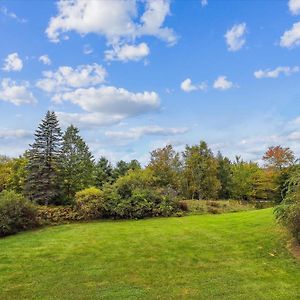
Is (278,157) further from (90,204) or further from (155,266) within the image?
(155,266)

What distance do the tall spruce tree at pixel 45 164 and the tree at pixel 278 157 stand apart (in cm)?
2752

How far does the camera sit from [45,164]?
29.8m

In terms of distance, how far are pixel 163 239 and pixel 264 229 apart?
3.88m

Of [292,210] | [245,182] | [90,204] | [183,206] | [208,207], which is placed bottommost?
[208,207]

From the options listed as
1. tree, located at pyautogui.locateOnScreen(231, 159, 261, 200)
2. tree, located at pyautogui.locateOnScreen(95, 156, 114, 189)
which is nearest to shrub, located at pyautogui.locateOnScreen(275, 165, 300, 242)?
tree, located at pyautogui.locateOnScreen(95, 156, 114, 189)

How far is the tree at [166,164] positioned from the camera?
39.7m

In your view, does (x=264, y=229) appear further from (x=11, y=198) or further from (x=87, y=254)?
(x=11, y=198)

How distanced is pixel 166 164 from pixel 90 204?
61.0 feet

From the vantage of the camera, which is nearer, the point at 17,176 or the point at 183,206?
the point at 183,206

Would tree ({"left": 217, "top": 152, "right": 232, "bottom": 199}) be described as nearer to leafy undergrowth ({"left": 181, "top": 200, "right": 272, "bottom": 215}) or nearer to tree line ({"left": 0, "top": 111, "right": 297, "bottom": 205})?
tree line ({"left": 0, "top": 111, "right": 297, "bottom": 205})

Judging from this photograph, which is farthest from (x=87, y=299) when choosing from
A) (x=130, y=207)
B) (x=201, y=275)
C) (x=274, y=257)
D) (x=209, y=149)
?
(x=209, y=149)

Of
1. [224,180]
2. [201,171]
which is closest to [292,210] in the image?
[201,171]

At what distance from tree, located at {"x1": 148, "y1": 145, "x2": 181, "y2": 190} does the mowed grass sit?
2430cm

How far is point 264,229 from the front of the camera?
14.2 meters
